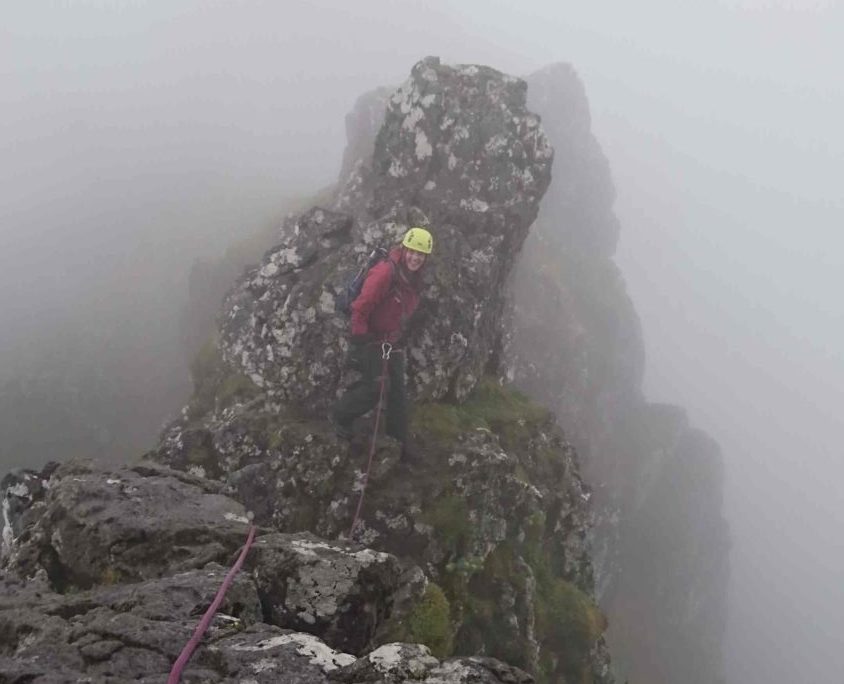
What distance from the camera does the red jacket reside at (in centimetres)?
1423

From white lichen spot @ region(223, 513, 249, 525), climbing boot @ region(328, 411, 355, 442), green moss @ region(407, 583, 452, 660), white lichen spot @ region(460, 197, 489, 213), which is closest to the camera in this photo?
white lichen spot @ region(223, 513, 249, 525)

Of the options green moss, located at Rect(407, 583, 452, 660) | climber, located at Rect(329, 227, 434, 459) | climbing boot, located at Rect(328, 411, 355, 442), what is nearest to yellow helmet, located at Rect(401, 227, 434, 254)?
climber, located at Rect(329, 227, 434, 459)

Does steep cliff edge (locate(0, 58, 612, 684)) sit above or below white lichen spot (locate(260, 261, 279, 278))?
below

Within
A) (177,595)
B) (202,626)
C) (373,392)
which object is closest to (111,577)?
(177,595)

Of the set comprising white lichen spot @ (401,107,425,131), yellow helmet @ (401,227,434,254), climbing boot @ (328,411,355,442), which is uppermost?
white lichen spot @ (401,107,425,131)

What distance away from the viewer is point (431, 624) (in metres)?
13.0

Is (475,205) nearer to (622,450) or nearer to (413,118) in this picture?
(413,118)

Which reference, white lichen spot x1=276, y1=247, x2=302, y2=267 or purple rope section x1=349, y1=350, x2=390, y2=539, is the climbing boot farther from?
white lichen spot x1=276, y1=247, x2=302, y2=267

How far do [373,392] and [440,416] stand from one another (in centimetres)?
314

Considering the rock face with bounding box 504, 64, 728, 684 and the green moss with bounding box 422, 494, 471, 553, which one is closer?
the green moss with bounding box 422, 494, 471, 553

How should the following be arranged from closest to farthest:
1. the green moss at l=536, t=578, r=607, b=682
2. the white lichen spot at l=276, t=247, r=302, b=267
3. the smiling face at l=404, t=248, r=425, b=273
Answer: the smiling face at l=404, t=248, r=425, b=273 → the green moss at l=536, t=578, r=607, b=682 → the white lichen spot at l=276, t=247, r=302, b=267

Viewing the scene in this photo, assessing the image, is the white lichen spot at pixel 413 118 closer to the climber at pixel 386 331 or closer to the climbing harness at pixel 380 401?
the climber at pixel 386 331

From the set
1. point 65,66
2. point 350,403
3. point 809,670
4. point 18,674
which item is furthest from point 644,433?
point 65,66

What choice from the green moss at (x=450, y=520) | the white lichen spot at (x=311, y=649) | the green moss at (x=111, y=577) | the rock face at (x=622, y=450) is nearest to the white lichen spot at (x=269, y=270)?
the green moss at (x=450, y=520)
